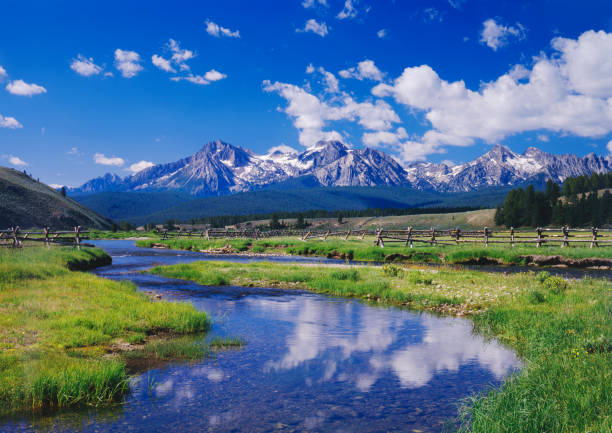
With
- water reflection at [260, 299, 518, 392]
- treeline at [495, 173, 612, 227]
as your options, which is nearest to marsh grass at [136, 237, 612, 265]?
water reflection at [260, 299, 518, 392]

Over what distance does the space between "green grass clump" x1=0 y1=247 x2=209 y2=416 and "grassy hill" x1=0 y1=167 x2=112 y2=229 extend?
14482cm

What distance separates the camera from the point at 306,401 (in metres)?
9.25

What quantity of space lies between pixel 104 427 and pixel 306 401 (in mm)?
3974

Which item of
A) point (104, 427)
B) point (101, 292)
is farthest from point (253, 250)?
point (104, 427)

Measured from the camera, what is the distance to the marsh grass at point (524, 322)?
7.28 metres

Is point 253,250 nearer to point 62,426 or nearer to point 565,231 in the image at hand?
point 565,231

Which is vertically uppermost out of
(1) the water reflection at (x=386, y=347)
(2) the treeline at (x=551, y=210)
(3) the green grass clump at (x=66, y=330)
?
(2) the treeline at (x=551, y=210)

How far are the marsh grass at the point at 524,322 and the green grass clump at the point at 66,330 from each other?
7.79 m

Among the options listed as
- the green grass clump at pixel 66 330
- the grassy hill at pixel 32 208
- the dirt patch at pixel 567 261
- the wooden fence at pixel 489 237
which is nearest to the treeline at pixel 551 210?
the wooden fence at pixel 489 237

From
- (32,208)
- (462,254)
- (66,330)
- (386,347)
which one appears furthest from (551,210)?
(32,208)

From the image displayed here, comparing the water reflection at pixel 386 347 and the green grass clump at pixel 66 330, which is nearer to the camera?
the green grass clump at pixel 66 330

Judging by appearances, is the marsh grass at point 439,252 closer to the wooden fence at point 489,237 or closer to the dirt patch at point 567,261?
the dirt patch at point 567,261

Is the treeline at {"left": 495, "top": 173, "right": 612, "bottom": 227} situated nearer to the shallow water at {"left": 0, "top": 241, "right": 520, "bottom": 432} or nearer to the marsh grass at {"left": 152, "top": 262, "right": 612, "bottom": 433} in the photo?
the marsh grass at {"left": 152, "top": 262, "right": 612, "bottom": 433}

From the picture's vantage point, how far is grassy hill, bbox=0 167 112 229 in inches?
5743
